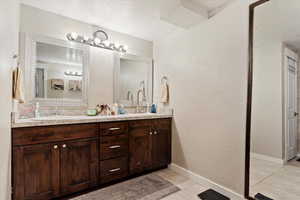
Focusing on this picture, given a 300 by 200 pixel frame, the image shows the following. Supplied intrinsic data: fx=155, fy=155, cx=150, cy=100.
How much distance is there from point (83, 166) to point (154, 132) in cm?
112

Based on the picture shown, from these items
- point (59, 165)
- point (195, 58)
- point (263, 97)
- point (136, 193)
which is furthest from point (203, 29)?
point (59, 165)

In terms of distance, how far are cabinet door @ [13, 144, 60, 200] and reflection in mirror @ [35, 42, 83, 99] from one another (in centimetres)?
84

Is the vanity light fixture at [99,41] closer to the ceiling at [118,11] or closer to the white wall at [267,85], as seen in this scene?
the ceiling at [118,11]

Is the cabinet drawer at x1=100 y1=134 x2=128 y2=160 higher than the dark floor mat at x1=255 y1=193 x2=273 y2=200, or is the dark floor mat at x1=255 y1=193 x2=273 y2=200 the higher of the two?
the cabinet drawer at x1=100 y1=134 x2=128 y2=160

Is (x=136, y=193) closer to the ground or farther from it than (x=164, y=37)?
closer to the ground

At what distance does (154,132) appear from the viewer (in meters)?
2.50

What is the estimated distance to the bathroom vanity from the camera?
60.4 inches

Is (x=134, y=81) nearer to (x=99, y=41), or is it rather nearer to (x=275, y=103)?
(x=99, y=41)

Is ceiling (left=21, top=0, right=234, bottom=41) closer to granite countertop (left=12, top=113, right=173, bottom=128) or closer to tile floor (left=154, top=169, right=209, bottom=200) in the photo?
granite countertop (left=12, top=113, right=173, bottom=128)

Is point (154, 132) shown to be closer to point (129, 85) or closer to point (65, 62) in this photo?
point (129, 85)

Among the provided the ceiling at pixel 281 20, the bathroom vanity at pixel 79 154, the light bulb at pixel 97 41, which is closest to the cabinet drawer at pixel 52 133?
the bathroom vanity at pixel 79 154

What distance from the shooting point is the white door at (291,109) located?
1481 millimetres

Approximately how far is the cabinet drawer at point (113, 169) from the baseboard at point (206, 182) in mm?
878

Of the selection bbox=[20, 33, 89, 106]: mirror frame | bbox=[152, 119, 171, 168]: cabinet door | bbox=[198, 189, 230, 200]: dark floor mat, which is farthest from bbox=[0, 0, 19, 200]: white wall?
bbox=[198, 189, 230, 200]: dark floor mat
